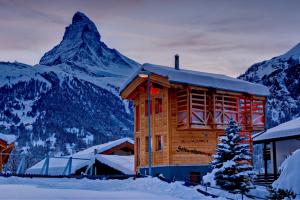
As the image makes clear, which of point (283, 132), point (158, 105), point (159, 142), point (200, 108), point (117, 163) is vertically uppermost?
point (158, 105)

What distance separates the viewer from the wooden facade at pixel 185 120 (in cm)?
3341

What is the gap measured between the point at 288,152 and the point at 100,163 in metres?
14.6

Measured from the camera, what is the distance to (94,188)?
2088 centimetres

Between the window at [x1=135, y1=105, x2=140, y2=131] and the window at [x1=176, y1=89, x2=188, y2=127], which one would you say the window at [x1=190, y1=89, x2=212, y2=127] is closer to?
the window at [x1=176, y1=89, x2=188, y2=127]

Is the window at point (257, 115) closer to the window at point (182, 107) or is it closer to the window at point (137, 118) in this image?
the window at point (182, 107)

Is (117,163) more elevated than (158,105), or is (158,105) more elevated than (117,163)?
→ (158,105)

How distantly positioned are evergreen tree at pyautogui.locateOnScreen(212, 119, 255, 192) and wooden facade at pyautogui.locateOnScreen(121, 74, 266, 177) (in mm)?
7513

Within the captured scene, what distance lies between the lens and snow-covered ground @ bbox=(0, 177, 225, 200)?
52.7 feet

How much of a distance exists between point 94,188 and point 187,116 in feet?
42.6

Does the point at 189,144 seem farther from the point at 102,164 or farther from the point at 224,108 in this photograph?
the point at 102,164

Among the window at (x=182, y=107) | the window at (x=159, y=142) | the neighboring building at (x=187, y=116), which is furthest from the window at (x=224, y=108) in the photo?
the window at (x=159, y=142)

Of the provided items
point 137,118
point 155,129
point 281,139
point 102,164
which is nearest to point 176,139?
point 155,129

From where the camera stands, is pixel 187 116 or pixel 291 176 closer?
pixel 291 176

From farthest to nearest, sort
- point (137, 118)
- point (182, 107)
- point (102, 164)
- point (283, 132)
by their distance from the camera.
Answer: point (102, 164) → point (137, 118) → point (182, 107) → point (283, 132)
